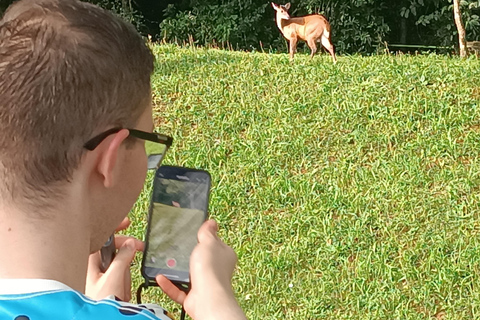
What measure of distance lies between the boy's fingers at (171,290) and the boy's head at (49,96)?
0.44 m

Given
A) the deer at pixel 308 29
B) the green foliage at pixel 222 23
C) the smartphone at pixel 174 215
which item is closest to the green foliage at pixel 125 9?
the green foliage at pixel 222 23

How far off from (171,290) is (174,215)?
16 centimetres

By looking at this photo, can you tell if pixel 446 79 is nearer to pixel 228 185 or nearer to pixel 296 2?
pixel 228 185

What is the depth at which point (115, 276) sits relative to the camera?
1.26m

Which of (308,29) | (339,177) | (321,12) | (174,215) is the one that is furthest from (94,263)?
(321,12)

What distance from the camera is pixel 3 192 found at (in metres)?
0.93

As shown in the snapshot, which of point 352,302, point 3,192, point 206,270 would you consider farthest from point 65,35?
point 352,302

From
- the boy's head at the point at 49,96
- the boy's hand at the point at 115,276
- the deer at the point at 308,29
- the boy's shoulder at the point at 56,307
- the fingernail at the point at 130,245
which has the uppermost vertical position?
the boy's head at the point at 49,96

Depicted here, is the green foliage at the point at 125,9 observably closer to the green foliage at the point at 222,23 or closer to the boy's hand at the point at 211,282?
the green foliage at the point at 222,23

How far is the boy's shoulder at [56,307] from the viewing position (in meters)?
0.84

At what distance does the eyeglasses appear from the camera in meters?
0.96

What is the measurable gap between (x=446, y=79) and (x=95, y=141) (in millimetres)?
4587

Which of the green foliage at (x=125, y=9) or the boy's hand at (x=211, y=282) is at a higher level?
the boy's hand at (x=211, y=282)

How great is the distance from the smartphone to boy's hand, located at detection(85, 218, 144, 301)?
61 mm
